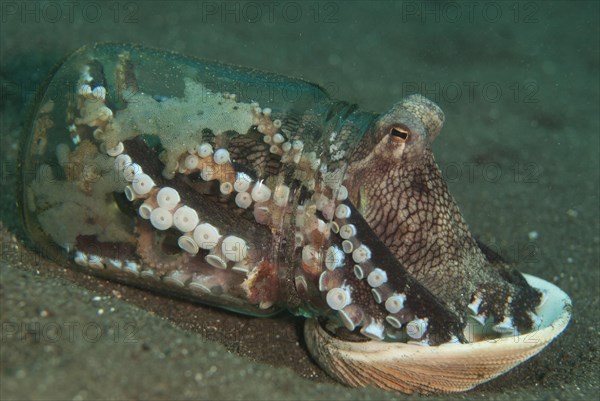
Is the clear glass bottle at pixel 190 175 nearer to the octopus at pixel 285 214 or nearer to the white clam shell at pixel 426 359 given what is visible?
the octopus at pixel 285 214

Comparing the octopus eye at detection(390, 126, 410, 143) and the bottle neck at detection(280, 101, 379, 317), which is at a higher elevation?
the octopus eye at detection(390, 126, 410, 143)

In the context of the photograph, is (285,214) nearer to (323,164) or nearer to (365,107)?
(323,164)

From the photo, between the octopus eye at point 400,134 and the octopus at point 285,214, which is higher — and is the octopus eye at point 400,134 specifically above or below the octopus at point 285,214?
above

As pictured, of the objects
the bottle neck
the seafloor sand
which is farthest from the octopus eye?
the seafloor sand

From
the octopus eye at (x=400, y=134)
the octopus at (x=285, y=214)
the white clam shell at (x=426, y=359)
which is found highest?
the octopus eye at (x=400, y=134)

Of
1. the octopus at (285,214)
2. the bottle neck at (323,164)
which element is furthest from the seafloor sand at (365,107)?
the bottle neck at (323,164)

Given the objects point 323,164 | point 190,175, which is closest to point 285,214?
point 323,164

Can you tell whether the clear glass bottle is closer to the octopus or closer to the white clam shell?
the octopus
